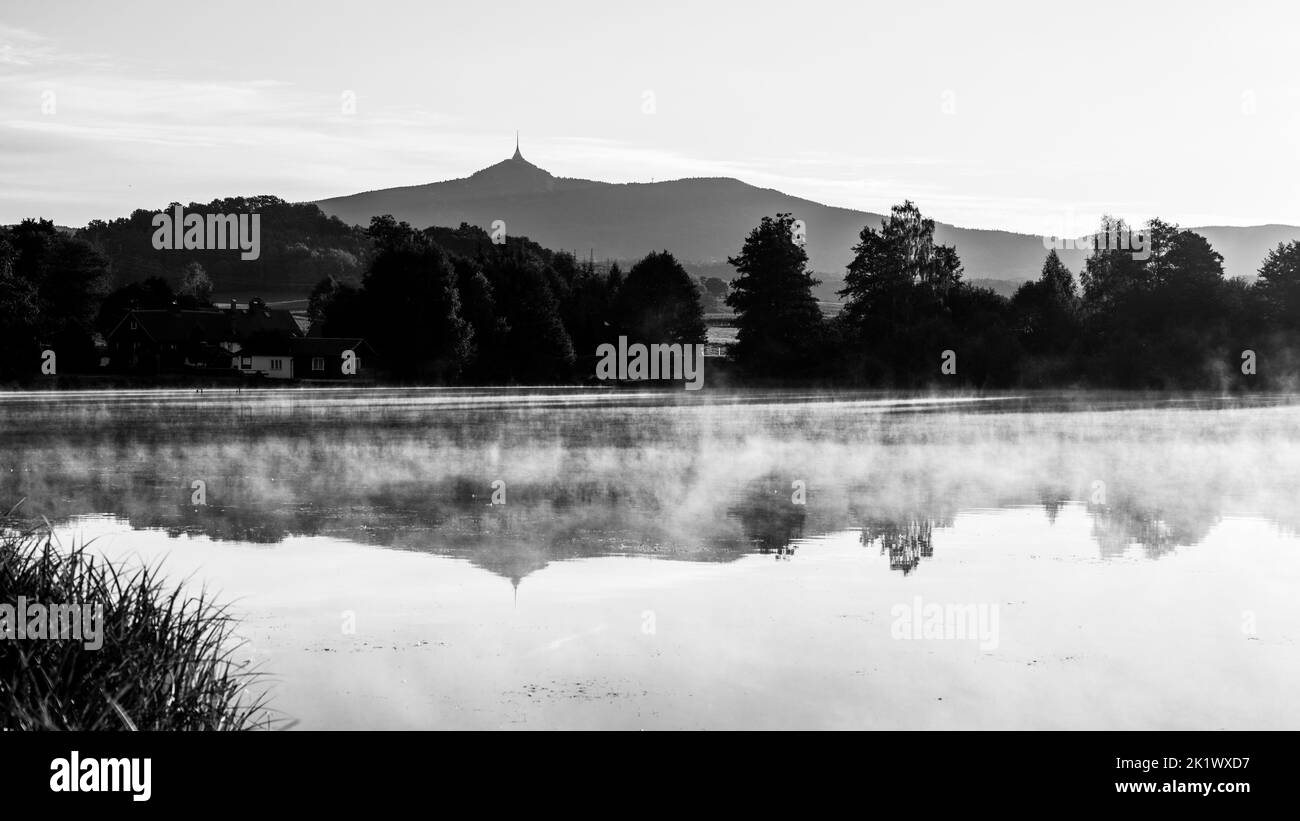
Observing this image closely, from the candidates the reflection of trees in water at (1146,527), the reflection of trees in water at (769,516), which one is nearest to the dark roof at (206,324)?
the reflection of trees in water at (769,516)

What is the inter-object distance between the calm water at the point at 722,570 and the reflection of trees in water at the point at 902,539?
10 cm

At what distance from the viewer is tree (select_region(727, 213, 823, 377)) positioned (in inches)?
4094

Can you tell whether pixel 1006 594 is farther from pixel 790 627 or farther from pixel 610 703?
pixel 610 703

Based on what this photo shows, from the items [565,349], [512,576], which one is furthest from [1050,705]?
[565,349]

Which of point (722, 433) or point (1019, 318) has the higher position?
point (1019, 318)

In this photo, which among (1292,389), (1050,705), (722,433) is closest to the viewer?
(1050,705)

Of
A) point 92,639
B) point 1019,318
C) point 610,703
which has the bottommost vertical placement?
point 610,703

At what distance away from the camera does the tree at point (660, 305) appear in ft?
363

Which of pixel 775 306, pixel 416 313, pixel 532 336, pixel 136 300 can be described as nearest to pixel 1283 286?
pixel 775 306

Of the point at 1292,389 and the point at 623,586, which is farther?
the point at 1292,389

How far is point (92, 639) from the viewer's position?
9.70 meters

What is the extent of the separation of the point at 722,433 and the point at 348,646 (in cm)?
3166

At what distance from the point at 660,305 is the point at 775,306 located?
930cm

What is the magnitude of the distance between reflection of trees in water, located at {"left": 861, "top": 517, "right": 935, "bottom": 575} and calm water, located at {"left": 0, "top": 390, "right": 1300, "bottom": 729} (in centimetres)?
10
